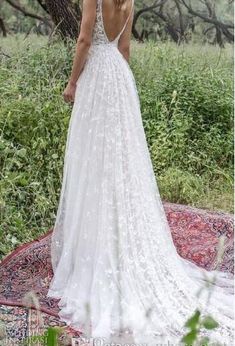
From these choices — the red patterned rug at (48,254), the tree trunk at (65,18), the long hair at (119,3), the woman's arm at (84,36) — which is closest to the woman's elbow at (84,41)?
the woman's arm at (84,36)

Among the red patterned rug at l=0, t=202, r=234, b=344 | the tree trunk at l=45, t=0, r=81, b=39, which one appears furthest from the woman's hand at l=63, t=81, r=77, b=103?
the tree trunk at l=45, t=0, r=81, b=39

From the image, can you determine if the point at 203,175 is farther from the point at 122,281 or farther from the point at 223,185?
the point at 122,281

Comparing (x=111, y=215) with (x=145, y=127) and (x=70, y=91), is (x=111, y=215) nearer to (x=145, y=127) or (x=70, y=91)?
(x=70, y=91)

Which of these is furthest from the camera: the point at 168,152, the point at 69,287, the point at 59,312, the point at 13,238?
the point at 168,152

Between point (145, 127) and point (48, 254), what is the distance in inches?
79.7

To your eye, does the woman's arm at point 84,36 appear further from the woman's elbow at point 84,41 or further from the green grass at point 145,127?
the green grass at point 145,127

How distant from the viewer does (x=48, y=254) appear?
11.3 ft

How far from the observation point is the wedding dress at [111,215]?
283cm

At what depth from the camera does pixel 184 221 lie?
4238mm

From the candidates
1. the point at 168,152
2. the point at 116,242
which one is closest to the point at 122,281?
the point at 116,242

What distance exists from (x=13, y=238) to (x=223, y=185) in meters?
1.99

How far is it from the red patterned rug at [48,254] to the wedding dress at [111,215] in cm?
11

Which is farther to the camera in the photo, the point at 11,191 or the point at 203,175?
the point at 203,175

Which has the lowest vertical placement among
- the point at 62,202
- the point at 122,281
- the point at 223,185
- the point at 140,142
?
the point at 223,185
